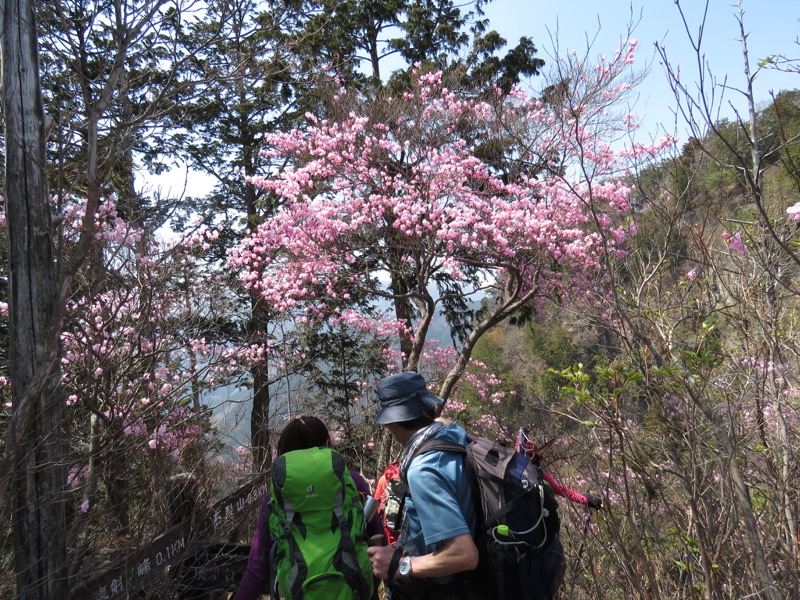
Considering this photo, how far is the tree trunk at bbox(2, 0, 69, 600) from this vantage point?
2729 millimetres

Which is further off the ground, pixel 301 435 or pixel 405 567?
pixel 301 435

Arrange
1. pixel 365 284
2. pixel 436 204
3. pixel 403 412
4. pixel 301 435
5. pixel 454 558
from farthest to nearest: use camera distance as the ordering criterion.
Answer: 1. pixel 365 284
2. pixel 436 204
3. pixel 301 435
4. pixel 403 412
5. pixel 454 558

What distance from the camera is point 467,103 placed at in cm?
1010

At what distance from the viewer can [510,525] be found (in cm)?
160

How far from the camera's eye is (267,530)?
2049 millimetres

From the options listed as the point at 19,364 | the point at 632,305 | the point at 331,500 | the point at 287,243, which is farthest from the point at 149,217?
the point at 287,243

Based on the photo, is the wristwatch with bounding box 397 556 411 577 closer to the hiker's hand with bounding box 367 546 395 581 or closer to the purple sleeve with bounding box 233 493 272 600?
the hiker's hand with bounding box 367 546 395 581

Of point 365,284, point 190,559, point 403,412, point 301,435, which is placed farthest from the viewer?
point 365,284

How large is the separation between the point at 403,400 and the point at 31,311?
2.32 m

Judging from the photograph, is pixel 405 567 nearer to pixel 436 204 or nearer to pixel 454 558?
pixel 454 558

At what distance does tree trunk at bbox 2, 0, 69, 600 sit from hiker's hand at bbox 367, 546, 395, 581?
6.10 feet

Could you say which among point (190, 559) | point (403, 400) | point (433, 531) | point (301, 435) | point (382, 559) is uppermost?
point (403, 400)

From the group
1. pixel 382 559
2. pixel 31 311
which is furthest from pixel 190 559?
pixel 382 559

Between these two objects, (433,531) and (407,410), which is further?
(407,410)
